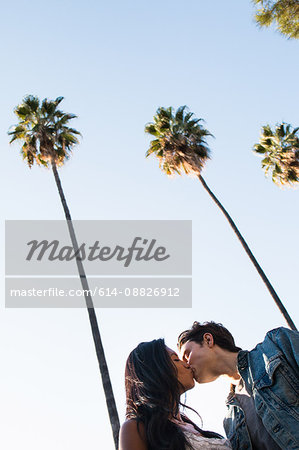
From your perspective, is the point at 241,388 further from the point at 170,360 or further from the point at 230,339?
the point at 170,360

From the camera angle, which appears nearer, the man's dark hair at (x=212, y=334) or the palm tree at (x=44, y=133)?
the man's dark hair at (x=212, y=334)

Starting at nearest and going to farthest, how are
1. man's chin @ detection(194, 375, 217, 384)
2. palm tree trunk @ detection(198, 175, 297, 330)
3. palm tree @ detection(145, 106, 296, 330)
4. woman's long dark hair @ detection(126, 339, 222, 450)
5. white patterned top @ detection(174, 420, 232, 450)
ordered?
Answer: woman's long dark hair @ detection(126, 339, 222, 450) → white patterned top @ detection(174, 420, 232, 450) → man's chin @ detection(194, 375, 217, 384) → palm tree trunk @ detection(198, 175, 297, 330) → palm tree @ detection(145, 106, 296, 330)

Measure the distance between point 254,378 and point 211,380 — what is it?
54cm

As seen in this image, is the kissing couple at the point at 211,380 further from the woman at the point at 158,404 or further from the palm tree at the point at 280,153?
the palm tree at the point at 280,153

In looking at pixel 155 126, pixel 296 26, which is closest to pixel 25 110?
pixel 155 126

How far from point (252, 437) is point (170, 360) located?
3.33ft

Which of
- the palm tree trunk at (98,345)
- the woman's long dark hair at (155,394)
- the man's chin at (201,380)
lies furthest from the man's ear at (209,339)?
the palm tree trunk at (98,345)

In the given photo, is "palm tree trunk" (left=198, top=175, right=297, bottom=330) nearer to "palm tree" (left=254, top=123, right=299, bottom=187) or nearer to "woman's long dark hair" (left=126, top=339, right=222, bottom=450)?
"palm tree" (left=254, top=123, right=299, bottom=187)

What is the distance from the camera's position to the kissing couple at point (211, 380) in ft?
10.6

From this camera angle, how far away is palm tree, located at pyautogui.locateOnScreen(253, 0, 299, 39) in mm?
11461

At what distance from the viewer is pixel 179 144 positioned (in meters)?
22.1

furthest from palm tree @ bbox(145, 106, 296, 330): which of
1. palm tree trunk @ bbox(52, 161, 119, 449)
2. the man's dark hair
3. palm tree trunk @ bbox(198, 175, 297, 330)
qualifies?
the man's dark hair

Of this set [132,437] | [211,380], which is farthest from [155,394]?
[211,380]

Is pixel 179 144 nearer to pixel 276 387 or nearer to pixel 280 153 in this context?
pixel 280 153
